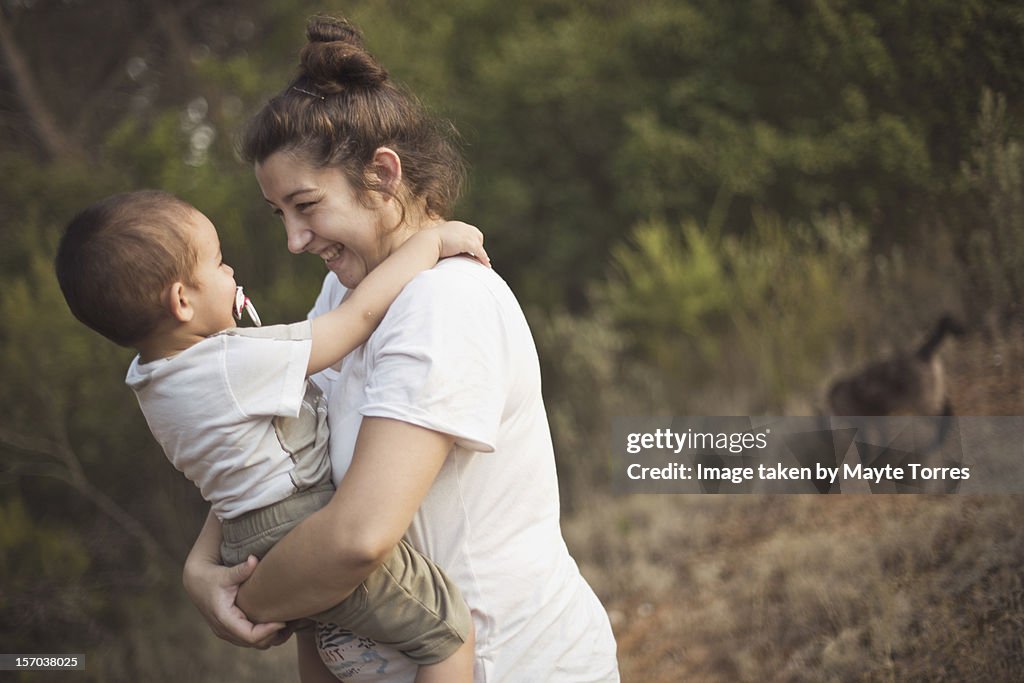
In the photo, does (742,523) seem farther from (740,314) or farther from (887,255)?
(887,255)

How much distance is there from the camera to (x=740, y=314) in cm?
469

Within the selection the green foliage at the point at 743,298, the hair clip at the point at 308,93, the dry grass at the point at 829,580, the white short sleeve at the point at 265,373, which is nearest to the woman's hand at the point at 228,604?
the white short sleeve at the point at 265,373

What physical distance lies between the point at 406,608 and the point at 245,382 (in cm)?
41

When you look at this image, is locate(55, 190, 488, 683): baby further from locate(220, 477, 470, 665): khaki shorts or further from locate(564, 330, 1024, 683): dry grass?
locate(564, 330, 1024, 683): dry grass

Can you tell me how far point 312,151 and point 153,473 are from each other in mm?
3621

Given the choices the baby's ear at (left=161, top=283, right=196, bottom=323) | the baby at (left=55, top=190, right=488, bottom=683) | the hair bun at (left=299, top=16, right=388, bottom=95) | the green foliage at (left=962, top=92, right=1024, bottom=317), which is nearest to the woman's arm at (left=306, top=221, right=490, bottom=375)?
the baby at (left=55, top=190, right=488, bottom=683)

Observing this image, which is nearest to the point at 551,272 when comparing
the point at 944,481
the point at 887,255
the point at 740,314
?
the point at 740,314

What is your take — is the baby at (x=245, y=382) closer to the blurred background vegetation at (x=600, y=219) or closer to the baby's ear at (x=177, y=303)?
the baby's ear at (x=177, y=303)

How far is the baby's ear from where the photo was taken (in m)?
1.39

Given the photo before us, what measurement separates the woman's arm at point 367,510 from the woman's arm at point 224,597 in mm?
160

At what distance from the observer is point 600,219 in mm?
5766

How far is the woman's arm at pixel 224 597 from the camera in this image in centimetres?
132
